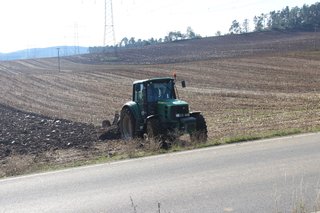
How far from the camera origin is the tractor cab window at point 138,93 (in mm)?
15898

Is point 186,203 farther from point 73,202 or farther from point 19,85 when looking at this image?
point 19,85

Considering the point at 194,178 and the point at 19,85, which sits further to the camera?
the point at 19,85

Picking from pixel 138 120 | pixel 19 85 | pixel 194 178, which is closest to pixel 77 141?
pixel 138 120

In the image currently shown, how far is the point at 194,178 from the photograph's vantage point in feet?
28.7

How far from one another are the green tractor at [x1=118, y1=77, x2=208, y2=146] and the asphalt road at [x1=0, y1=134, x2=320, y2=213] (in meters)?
3.12

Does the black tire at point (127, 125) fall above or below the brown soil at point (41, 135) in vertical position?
above

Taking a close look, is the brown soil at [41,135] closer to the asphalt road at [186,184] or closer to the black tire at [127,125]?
the black tire at [127,125]

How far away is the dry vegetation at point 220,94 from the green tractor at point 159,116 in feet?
2.70

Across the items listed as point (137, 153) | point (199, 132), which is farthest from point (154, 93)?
point (137, 153)

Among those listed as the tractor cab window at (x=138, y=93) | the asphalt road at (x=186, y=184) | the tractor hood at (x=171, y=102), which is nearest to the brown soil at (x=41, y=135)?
the tractor cab window at (x=138, y=93)

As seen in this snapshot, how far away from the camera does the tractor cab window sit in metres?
15.9

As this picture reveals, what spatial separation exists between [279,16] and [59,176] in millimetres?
160425

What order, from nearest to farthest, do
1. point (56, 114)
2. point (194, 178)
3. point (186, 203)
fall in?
point (186, 203) < point (194, 178) < point (56, 114)

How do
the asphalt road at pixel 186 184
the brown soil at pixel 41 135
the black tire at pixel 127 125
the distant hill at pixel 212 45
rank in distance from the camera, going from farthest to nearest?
1. the distant hill at pixel 212 45
2. the black tire at pixel 127 125
3. the brown soil at pixel 41 135
4. the asphalt road at pixel 186 184
